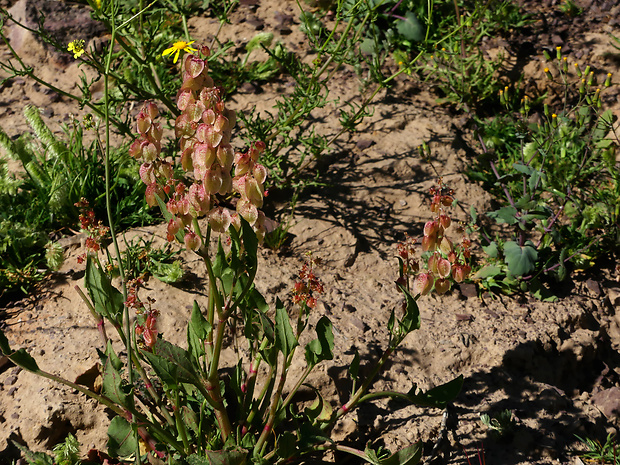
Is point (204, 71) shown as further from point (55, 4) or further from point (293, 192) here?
point (55, 4)

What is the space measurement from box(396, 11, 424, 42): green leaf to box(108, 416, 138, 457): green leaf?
3.32 m

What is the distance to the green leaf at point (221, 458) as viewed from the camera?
175 cm

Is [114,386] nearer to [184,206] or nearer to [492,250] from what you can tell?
[184,206]

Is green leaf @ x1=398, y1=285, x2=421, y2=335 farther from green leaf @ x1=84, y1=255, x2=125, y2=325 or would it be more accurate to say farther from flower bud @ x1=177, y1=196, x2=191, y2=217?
green leaf @ x1=84, y1=255, x2=125, y2=325

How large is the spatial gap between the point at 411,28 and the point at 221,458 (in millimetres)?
3315

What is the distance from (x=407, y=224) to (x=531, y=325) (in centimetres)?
84

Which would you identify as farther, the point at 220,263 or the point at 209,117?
the point at 220,263

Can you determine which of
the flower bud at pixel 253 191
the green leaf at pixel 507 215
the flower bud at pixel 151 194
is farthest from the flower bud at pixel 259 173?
the green leaf at pixel 507 215

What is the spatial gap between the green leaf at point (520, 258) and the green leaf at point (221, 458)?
1.71m

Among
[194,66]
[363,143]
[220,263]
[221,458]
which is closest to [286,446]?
[221,458]

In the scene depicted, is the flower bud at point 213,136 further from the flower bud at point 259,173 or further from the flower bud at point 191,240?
the flower bud at point 191,240

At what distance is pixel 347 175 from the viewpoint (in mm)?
3568

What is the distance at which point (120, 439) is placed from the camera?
1.75 m

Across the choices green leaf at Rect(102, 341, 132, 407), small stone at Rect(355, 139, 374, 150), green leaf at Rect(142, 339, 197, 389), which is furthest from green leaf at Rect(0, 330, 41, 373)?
small stone at Rect(355, 139, 374, 150)
